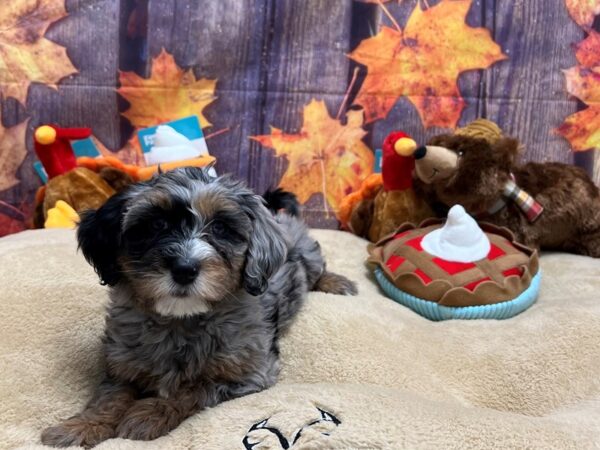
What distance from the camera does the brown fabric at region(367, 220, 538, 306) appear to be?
2660 millimetres

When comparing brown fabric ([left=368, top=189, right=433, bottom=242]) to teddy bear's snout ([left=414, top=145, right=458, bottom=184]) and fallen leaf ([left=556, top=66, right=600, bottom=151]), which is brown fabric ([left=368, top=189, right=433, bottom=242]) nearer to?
teddy bear's snout ([left=414, top=145, right=458, bottom=184])

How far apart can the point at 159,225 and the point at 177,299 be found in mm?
248

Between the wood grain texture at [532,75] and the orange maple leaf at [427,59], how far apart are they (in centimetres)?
11

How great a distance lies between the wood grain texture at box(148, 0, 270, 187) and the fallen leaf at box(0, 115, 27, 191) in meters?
0.92

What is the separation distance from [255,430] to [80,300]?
1.12 m

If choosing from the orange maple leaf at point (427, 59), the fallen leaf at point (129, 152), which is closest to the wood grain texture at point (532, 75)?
the orange maple leaf at point (427, 59)

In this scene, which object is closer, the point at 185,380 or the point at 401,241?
the point at 185,380

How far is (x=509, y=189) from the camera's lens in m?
3.22

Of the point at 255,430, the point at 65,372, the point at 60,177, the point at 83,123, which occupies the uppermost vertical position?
the point at 83,123

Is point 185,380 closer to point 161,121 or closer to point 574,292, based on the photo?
point 574,292

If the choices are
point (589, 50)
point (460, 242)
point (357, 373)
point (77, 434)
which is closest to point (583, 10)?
point (589, 50)

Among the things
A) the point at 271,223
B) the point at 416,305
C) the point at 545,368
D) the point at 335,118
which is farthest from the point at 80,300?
the point at 335,118

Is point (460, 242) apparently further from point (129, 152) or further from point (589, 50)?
point (129, 152)

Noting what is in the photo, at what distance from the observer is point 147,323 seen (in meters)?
2.03
